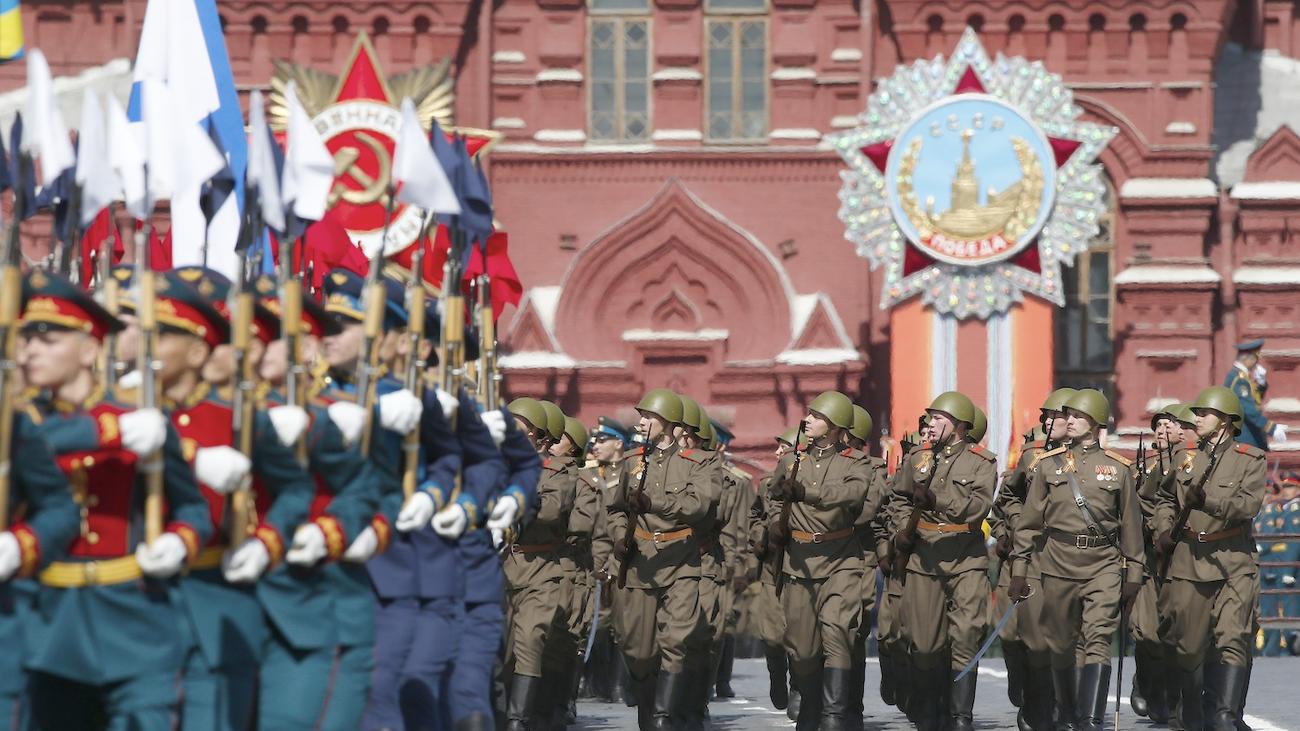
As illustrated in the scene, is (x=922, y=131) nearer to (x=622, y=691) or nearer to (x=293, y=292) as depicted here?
(x=622, y=691)

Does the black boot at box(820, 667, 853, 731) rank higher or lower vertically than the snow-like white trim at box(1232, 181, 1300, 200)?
lower

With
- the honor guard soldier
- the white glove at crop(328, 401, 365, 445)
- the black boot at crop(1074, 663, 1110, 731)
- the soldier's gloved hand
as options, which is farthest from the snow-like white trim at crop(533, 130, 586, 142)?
the soldier's gloved hand

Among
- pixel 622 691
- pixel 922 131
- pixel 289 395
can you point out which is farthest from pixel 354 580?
pixel 922 131

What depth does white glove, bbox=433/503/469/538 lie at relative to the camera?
10.7 metres

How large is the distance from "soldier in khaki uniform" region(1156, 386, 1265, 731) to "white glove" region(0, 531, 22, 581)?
859 centimetres

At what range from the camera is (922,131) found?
27.2m

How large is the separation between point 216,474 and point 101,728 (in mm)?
967

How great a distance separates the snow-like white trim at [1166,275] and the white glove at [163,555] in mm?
22632

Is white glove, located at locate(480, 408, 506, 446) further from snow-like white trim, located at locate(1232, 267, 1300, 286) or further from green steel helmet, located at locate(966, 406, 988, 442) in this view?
snow-like white trim, located at locate(1232, 267, 1300, 286)

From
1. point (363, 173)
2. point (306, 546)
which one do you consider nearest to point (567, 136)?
point (363, 173)

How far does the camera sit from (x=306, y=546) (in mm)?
8672

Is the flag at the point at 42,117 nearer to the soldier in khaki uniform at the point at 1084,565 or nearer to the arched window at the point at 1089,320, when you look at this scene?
the soldier in khaki uniform at the point at 1084,565

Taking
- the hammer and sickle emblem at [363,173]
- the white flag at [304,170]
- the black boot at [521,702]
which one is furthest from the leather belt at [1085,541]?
the hammer and sickle emblem at [363,173]

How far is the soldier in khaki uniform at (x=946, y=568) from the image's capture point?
15.2 meters
